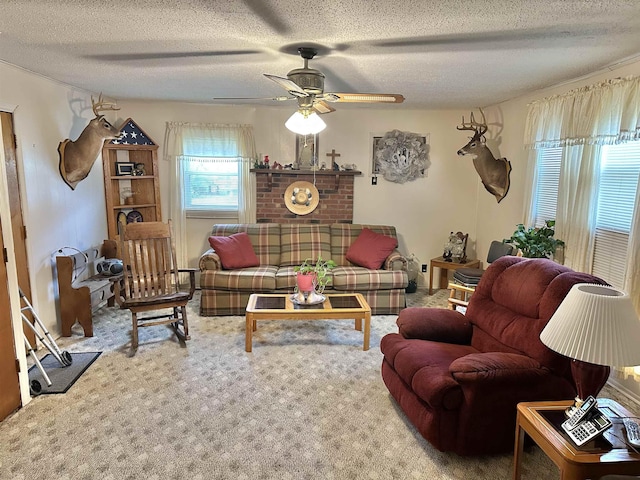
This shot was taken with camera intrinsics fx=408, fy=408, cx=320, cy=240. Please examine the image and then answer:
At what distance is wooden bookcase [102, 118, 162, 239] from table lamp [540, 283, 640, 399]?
4.77 meters

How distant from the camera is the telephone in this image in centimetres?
163

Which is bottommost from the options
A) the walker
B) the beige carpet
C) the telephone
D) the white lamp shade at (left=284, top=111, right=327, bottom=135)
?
the beige carpet

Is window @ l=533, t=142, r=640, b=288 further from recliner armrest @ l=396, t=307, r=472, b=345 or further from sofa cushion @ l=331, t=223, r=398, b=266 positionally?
sofa cushion @ l=331, t=223, r=398, b=266

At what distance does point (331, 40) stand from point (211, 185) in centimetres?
324

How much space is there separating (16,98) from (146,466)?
3103mm

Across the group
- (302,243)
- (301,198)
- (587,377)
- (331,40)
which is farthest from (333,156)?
(587,377)

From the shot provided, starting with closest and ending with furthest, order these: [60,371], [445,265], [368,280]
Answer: [60,371] → [368,280] → [445,265]

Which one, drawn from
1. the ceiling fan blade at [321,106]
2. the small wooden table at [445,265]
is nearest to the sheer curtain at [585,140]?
the small wooden table at [445,265]

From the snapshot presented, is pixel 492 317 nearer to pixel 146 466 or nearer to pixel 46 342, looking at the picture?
pixel 146 466

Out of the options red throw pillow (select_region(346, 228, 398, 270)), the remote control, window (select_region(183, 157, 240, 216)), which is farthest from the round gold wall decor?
the remote control

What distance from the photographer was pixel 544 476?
6.84 feet

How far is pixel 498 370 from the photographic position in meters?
2.07

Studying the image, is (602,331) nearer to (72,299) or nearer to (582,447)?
(582,447)

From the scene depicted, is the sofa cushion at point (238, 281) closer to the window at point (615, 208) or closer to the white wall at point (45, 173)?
the white wall at point (45, 173)
